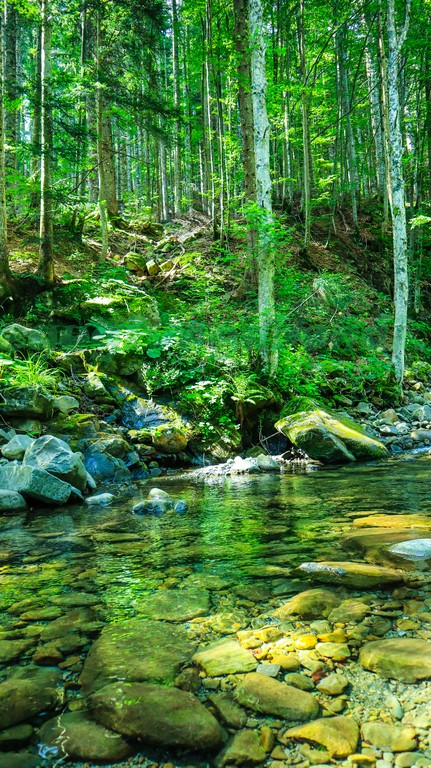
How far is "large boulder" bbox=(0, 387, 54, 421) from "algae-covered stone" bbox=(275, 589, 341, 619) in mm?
4757

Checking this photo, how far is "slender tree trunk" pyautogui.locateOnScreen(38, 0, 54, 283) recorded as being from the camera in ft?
30.8

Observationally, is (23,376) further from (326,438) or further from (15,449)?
(326,438)

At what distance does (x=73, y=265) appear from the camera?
1215 centimetres

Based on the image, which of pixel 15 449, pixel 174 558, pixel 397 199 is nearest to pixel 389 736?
pixel 174 558

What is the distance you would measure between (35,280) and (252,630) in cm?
889

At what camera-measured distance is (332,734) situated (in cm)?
148

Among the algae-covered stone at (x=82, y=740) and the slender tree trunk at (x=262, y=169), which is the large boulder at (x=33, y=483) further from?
the slender tree trunk at (x=262, y=169)

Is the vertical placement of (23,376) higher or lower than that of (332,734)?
higher

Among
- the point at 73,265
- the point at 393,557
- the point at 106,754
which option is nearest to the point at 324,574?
the point at 393,557

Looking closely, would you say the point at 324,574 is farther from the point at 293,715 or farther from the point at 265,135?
the point at 265,135

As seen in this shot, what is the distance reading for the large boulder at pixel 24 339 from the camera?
7359 mm

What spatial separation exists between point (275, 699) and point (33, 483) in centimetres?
380

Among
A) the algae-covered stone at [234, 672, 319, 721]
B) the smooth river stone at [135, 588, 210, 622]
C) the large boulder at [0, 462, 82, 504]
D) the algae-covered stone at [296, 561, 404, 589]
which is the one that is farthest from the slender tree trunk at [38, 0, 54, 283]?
the algae-covered stone at [234, 672, 319, 721]

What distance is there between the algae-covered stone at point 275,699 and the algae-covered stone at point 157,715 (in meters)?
0.18
